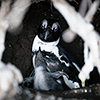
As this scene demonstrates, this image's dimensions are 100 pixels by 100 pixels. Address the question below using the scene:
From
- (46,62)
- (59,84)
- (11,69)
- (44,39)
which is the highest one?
(11,69)

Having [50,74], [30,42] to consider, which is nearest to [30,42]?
[30,42]

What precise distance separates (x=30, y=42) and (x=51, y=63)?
303mm

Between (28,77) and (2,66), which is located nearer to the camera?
(2,66)

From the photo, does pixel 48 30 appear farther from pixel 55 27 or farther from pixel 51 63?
pixel 51 63

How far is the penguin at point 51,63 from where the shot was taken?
5.14ft

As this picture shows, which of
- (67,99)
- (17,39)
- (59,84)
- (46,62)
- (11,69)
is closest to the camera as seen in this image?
(11,69)

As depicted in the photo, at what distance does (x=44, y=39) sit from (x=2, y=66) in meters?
0.82

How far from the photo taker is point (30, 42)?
1896 mm

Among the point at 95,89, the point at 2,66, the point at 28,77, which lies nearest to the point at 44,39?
the point at 28,77

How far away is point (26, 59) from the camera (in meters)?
1.83

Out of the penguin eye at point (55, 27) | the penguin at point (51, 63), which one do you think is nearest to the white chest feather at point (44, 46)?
the penguin at point (51, 63)

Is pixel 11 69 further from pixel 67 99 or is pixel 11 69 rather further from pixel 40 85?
pixel 40 85

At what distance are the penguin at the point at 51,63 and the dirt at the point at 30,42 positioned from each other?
0.09 m

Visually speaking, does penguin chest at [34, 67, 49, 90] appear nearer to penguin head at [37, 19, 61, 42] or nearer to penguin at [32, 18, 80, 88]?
penguin at [32, 18, 80, 88]
